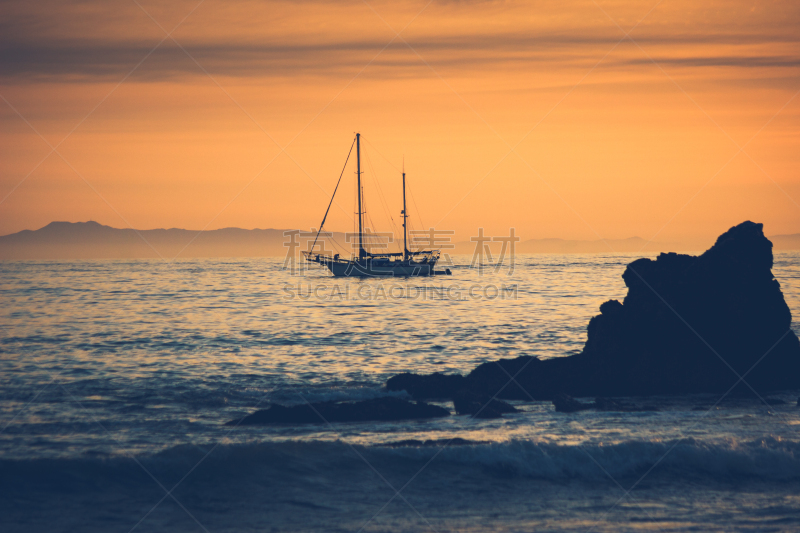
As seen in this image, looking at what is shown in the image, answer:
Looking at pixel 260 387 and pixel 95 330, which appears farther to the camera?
pixel 95 330

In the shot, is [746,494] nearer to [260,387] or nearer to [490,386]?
[490,386]

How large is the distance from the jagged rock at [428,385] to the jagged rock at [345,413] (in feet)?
5.62

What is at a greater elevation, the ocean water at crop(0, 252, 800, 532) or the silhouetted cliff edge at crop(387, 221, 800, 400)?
the silhouetted cliff edge at crop(387, 221, 800, 400)

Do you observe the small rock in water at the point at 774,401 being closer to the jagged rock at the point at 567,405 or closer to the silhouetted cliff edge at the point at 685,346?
the silhouetted cliff edge at the point at 685,346

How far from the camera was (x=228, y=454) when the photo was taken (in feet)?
36.0

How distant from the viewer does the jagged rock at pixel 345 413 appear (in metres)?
12.9

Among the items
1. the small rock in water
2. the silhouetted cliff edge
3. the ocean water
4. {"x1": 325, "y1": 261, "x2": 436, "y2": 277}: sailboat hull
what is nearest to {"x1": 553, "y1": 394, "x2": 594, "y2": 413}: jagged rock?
the ocean water

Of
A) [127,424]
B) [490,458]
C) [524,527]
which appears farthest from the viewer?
[127,424]

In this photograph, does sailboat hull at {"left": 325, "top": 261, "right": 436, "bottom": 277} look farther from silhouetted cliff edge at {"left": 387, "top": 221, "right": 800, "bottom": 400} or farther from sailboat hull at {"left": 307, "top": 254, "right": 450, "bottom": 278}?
silhouetted cliff edge at {"left": 387, "top": 221, "right": 800, "bottom": 400}

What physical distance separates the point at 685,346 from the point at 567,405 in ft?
15.9

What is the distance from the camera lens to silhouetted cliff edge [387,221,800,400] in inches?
611

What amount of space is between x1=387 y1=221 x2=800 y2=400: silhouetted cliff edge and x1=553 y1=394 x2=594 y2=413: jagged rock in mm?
1359

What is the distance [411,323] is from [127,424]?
2152 cm

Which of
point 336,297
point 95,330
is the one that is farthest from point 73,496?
point 336,297
